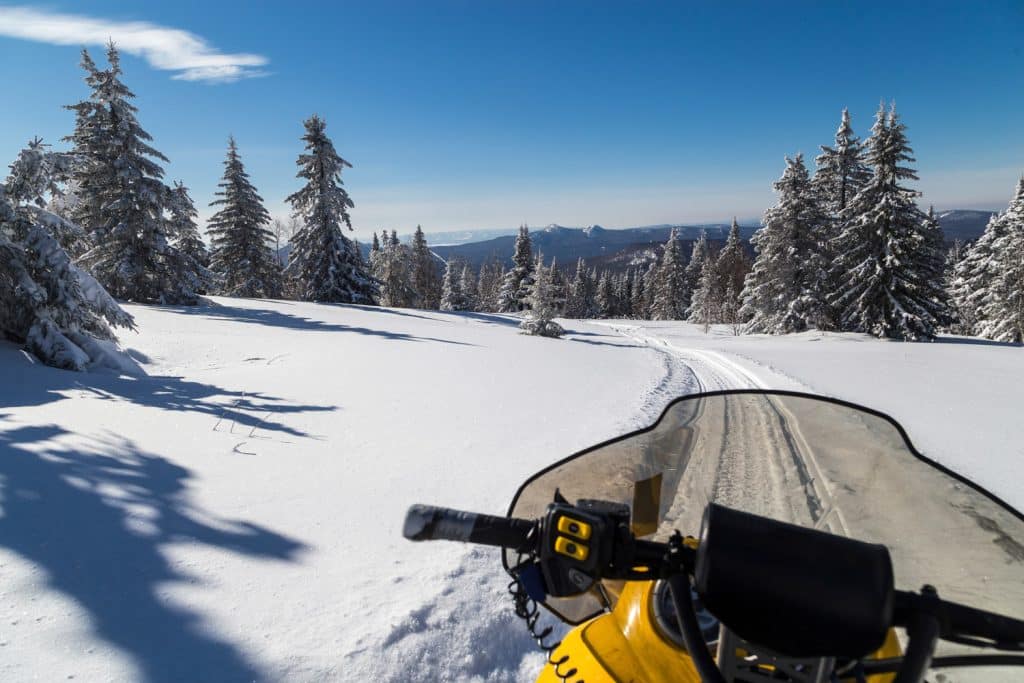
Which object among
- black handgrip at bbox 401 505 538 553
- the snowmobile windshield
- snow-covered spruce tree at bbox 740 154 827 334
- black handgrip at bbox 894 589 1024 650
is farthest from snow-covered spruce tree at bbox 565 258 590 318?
black handgrip at bbox 894 589 1024 650

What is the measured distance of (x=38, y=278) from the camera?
8500mm

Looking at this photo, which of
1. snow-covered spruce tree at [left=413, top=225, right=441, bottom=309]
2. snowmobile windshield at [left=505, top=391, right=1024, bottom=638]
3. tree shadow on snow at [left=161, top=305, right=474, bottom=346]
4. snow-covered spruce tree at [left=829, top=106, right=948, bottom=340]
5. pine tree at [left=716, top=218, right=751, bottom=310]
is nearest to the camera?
snowmobile windshield at [left=505, top=391, right=1024, bottom=638]

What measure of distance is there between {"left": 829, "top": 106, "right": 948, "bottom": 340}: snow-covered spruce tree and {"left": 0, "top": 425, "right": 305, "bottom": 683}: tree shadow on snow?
27880 millimetres

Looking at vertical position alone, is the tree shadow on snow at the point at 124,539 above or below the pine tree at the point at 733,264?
below

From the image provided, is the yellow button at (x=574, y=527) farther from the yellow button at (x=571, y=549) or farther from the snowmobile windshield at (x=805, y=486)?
the snowmobile windshield at (x=805, y=486)

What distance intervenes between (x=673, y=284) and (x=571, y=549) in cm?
5512

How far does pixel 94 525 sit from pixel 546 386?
25.0ft

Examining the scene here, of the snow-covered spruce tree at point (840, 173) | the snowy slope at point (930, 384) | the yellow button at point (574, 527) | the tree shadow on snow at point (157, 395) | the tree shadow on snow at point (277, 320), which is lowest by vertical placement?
the snowy slope at point (930, 384)

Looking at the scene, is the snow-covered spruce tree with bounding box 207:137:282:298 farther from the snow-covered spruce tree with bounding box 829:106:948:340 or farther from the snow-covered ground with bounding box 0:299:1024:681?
the snow-covered spruce tree with bounding box 829:106:948:340

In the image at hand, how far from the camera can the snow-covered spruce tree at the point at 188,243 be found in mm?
20141

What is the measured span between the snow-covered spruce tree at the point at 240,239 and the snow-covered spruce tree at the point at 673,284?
1475 inches

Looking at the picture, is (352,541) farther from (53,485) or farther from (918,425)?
(918,425)

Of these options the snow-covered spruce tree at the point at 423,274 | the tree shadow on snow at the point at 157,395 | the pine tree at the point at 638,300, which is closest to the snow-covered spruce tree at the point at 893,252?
the tree shadow on snow at the point at 157,395

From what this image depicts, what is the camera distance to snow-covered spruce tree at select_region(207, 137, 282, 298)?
2920cm
